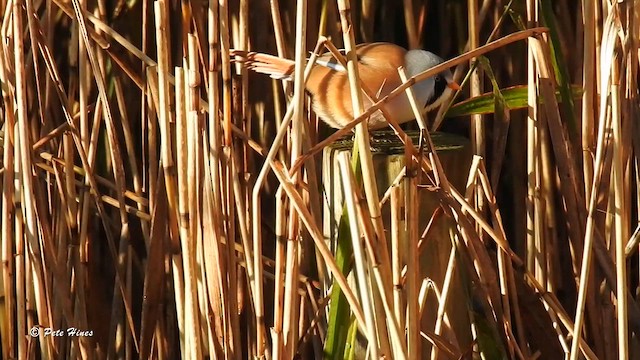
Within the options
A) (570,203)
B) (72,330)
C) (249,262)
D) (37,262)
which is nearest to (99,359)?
(72,330)

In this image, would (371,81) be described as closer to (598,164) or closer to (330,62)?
(330,62)

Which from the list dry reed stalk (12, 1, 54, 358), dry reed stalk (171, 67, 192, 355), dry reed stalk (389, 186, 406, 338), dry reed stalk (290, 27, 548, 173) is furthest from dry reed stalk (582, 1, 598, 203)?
dry reed stalk (12, 1, 54, 358)

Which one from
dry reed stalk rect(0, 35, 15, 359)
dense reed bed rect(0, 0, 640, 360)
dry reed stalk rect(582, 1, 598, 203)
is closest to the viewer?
dense reed bed rect(0, 0, 640, 360)

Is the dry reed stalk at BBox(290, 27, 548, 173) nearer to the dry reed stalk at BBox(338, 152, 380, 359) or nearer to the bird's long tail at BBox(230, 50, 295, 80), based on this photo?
the dry reed stalk at BBox(338, 152, 380, 359)

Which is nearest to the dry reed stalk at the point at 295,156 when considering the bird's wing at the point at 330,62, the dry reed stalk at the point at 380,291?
the dry reed stalk at the point at 380,291

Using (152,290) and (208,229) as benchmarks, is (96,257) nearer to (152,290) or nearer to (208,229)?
(152,290)
